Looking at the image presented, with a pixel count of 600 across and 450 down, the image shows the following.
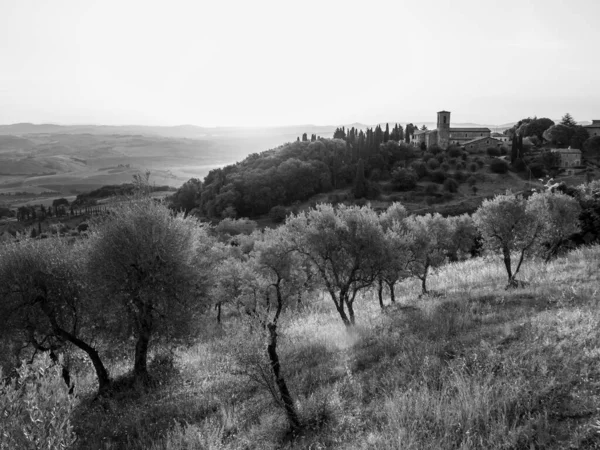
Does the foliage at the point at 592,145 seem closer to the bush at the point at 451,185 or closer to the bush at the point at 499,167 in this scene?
the bush at the point at 499,167

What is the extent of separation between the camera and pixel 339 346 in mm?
18031

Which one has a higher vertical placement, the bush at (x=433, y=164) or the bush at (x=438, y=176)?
the bush at (x=433, y=164)

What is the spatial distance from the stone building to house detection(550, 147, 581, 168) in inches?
1217

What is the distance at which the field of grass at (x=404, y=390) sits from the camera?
8.42 meters

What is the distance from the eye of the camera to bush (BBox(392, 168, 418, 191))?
326 ft

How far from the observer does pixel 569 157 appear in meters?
101

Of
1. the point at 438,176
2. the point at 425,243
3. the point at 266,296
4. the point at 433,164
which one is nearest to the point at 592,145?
the point at 433,164

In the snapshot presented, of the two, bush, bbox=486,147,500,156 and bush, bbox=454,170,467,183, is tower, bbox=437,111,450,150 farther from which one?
bush, bbox=454,170,467,183

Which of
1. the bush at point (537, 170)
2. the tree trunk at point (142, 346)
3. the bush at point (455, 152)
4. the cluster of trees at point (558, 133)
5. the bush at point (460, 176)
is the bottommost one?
the tree trunk at point (142, 346)

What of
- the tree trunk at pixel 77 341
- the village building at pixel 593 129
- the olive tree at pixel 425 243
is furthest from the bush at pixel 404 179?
the tree trunk at pixel 77 341

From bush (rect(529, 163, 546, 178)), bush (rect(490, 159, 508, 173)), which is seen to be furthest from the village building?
bush (rect(490, 159, 508, 173))

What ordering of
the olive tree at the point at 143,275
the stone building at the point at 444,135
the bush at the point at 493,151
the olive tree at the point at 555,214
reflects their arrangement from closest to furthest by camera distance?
the olive tree at the point at 143,275 → the olive tree at the point at 555,214 → the bush at the point at 493,151 → the stone building at the point at 444,135

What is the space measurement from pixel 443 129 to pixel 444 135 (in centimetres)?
225

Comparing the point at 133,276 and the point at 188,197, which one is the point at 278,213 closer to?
the point at 188,197
